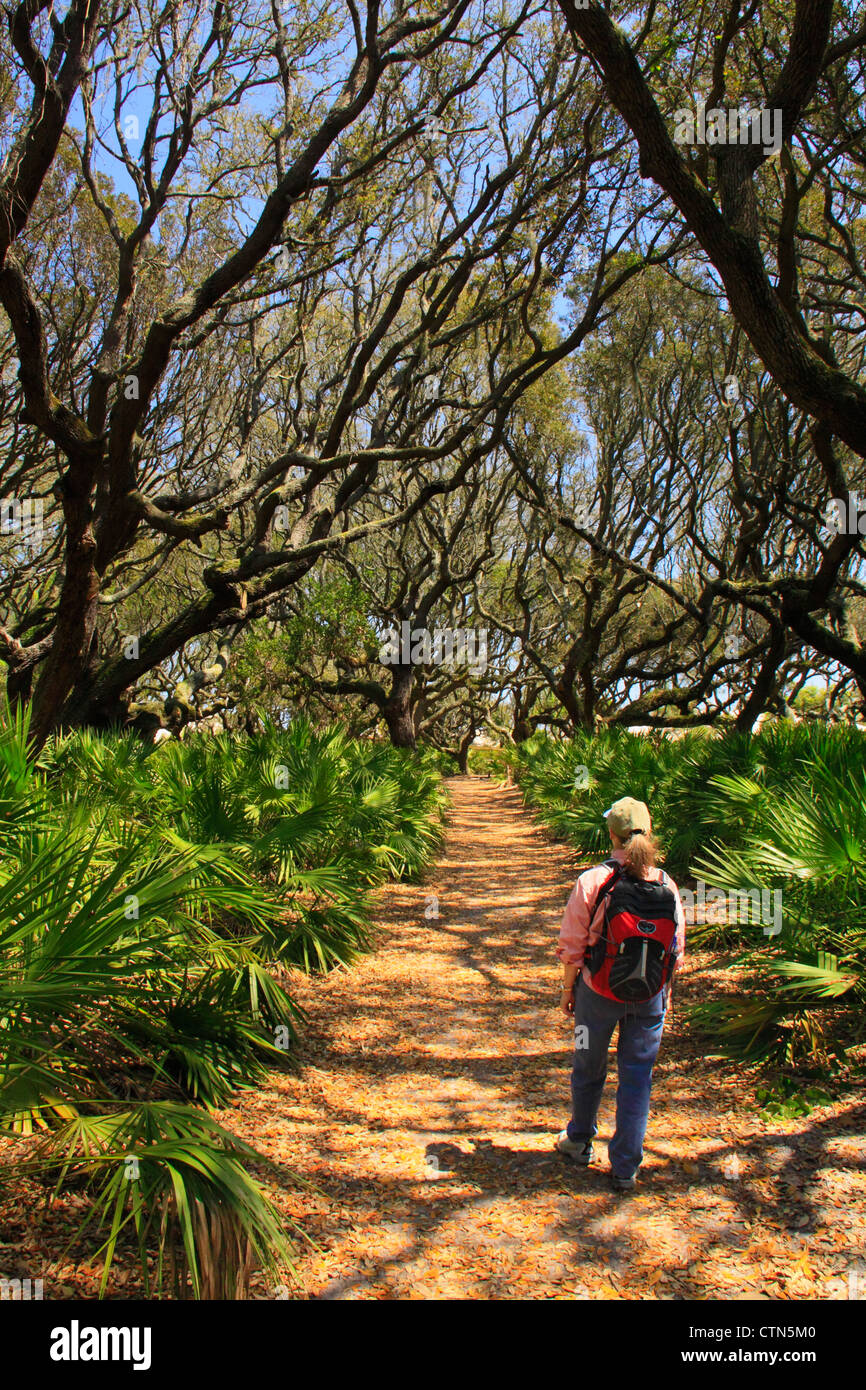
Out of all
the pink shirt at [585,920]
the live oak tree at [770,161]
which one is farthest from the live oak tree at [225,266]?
the pink shirt at [585,920]

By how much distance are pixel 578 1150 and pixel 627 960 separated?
102cm

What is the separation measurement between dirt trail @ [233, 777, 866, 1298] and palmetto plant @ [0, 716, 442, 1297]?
380 millimetres

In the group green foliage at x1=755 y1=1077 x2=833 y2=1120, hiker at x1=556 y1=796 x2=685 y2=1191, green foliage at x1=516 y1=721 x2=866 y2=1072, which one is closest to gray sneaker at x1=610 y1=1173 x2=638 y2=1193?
hiker at x1=556 y1=796 x2=685 y2=1191

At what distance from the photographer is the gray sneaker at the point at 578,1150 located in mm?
3725

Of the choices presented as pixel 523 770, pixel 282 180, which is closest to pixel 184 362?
pixel 282 180

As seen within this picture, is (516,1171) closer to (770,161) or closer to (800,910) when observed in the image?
(800,910)

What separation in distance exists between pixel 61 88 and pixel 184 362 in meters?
9.99

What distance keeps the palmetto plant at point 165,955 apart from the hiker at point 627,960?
1.41 metres

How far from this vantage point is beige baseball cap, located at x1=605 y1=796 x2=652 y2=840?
357cm

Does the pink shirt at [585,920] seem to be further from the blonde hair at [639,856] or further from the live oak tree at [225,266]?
the live oak tree at [225,266]

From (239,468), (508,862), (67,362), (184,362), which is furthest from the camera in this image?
(184,362)

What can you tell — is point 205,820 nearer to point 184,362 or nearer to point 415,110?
point 415,110

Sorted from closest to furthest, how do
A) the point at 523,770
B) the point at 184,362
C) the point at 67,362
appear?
the point at 67,362 < the point at 184,362 < the point at 523,770

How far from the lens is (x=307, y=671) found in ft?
58.7
